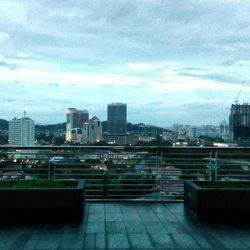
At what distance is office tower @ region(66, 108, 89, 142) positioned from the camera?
12591 mm

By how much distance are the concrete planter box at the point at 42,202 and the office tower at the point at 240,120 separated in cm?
595

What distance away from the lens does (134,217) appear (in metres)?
7.49

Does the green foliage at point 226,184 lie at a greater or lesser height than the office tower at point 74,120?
lesser

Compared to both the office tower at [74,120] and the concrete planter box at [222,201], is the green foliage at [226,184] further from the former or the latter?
the office tower at [74,120]

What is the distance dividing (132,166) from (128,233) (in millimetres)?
2754

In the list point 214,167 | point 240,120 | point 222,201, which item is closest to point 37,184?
point 222,201

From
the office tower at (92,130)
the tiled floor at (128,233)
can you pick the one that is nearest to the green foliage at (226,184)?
the tiled floor at (128,233)

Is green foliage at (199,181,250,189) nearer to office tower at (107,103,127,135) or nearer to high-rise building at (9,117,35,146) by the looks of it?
high-rise building at (9,117,35,146)

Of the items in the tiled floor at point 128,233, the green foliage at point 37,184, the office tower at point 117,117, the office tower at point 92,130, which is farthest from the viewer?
the office tower at point 117,117

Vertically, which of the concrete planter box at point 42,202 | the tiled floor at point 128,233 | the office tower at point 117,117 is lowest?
the tiled floor at point 128,233

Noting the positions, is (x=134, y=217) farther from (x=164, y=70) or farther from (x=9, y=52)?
(x=164, y=70)

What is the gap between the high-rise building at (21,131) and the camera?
11.7 m

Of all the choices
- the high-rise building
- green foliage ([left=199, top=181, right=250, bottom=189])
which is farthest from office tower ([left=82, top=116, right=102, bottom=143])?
green foliage ([left=199, top=181, right=250, bottom=189])

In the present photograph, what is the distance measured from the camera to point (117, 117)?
50.6 feet
